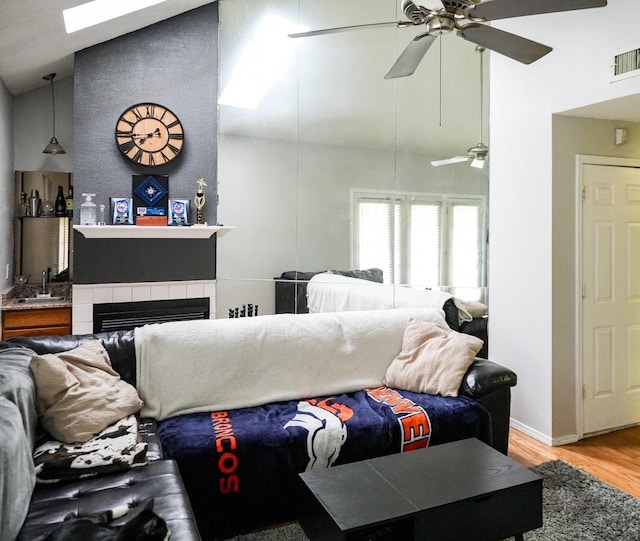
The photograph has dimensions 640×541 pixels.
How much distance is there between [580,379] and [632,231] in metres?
1.14

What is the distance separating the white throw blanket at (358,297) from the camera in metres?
4.11

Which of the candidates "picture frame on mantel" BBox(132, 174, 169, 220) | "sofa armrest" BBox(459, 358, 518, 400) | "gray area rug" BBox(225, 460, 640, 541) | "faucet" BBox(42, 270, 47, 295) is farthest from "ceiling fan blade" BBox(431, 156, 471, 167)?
"faucet" BBox(42, 270, 47, 295)

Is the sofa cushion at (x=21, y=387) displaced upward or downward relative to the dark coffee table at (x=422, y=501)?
upward

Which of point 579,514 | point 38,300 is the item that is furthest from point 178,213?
point 579,514

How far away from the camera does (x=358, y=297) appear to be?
13.5 ft

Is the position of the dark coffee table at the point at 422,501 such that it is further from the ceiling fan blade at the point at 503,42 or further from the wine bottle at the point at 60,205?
the wine bottle at the point at 60,205

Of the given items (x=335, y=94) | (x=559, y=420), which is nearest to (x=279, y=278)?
(x=335, y=94)

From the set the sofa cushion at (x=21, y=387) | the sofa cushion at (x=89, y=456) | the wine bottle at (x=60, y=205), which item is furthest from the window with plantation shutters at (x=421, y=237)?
the wine bottle at (x=60, y=205)

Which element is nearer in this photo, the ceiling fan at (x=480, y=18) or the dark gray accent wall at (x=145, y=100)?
the ceiling fan at (x=480, y=18)

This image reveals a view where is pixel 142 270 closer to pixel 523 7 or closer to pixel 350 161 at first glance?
pixel 350 161

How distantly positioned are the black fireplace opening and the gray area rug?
2.50 m

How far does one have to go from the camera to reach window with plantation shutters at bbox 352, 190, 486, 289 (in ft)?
13.8

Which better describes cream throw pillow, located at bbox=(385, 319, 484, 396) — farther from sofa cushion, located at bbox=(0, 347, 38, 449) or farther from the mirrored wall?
sofa cushion, located at bbox=(0, 347, 38, 449)

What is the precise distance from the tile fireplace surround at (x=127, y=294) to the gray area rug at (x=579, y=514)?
258 cm
